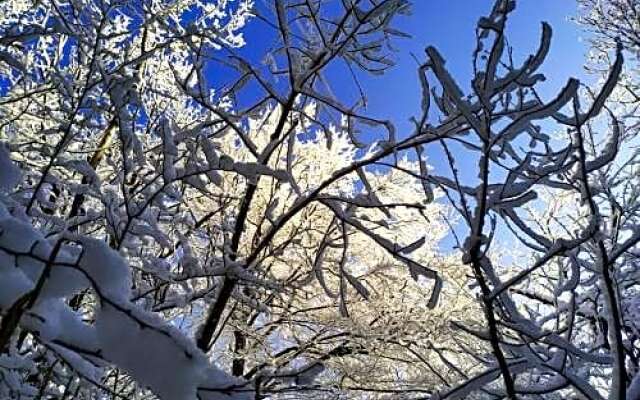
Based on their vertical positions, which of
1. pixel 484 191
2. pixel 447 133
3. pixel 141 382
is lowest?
pixel 141 382

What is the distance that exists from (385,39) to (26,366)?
174 centimetres

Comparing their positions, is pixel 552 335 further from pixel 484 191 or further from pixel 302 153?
pixel 302 153

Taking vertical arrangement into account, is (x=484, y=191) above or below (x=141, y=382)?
above

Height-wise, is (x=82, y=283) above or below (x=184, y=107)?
below

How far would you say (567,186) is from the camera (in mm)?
1562

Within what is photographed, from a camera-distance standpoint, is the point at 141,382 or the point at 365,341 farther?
the point at 365,341

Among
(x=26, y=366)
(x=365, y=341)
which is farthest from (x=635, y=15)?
(x=26, y=366)

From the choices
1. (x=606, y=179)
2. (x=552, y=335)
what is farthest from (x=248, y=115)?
(x=606, y=179)

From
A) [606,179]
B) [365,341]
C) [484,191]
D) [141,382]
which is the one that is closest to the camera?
[141,382]

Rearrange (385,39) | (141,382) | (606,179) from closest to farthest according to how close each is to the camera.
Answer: (141,382) < (385,39) < (606,179)

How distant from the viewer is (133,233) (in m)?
1.68

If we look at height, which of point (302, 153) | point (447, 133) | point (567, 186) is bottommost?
point (567, 186)

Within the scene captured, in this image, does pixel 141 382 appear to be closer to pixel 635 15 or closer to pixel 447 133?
pixel 447 133

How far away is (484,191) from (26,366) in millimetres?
1082
